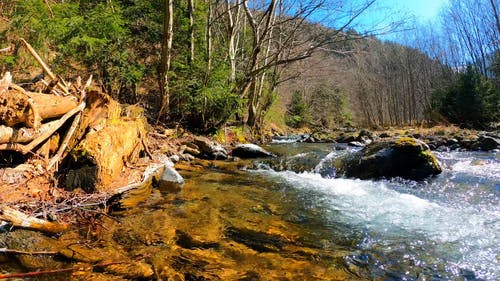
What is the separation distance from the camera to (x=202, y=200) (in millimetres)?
4695

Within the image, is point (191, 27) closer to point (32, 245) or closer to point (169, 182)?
point (169, 182)

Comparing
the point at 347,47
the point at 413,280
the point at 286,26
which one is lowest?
the point at 413,280

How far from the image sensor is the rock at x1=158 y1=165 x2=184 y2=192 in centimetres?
510

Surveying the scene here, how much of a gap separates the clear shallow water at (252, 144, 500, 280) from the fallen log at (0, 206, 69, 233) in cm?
252

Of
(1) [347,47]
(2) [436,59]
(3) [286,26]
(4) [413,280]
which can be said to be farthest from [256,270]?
(2) [436,59]

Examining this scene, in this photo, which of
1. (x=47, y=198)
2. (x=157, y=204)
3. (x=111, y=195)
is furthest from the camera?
(x=157, y=204)

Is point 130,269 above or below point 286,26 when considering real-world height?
below

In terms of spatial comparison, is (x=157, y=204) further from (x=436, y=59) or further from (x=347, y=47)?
(x=436, y=59)

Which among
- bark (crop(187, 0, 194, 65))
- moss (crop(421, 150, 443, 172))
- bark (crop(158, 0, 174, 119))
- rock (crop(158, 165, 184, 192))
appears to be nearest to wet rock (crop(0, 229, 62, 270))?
rock (crop(158, 165, 184, 192))

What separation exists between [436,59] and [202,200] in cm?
4011

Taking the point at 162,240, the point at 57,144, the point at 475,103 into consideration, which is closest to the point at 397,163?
the point at 162,240

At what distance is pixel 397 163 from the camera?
7086 millimetres

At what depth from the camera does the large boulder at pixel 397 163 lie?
6.96 meters

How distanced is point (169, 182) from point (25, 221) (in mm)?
2330
